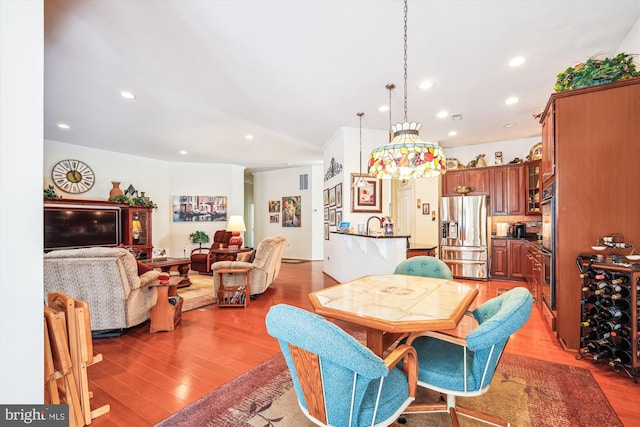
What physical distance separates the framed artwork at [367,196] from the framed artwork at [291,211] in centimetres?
407

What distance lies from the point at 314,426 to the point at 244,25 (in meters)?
3.05

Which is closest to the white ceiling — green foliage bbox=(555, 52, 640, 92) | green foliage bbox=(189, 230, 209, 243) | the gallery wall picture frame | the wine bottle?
green foliage bbox=(555, 52, 640, 92)

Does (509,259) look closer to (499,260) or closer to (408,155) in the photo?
(499,260)

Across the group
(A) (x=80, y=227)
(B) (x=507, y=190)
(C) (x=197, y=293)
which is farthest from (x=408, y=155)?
(A) (x=80, y=227)

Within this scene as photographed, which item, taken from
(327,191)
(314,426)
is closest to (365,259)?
(327,191)

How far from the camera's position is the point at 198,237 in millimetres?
7953

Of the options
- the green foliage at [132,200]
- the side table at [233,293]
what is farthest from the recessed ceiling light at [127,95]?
the green foliage at [132,200]

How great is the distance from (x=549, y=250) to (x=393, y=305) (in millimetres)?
2302

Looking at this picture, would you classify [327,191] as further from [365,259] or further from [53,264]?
[53,264]

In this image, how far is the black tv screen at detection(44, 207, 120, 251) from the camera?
5.30m

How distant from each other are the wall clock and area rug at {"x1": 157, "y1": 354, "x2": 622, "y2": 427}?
6.30 m

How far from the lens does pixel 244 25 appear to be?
2.40m

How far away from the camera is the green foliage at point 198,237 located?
26.0 feet

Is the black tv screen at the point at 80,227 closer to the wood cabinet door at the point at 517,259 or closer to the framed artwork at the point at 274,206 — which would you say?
the framed artwork at the point at 274,206
